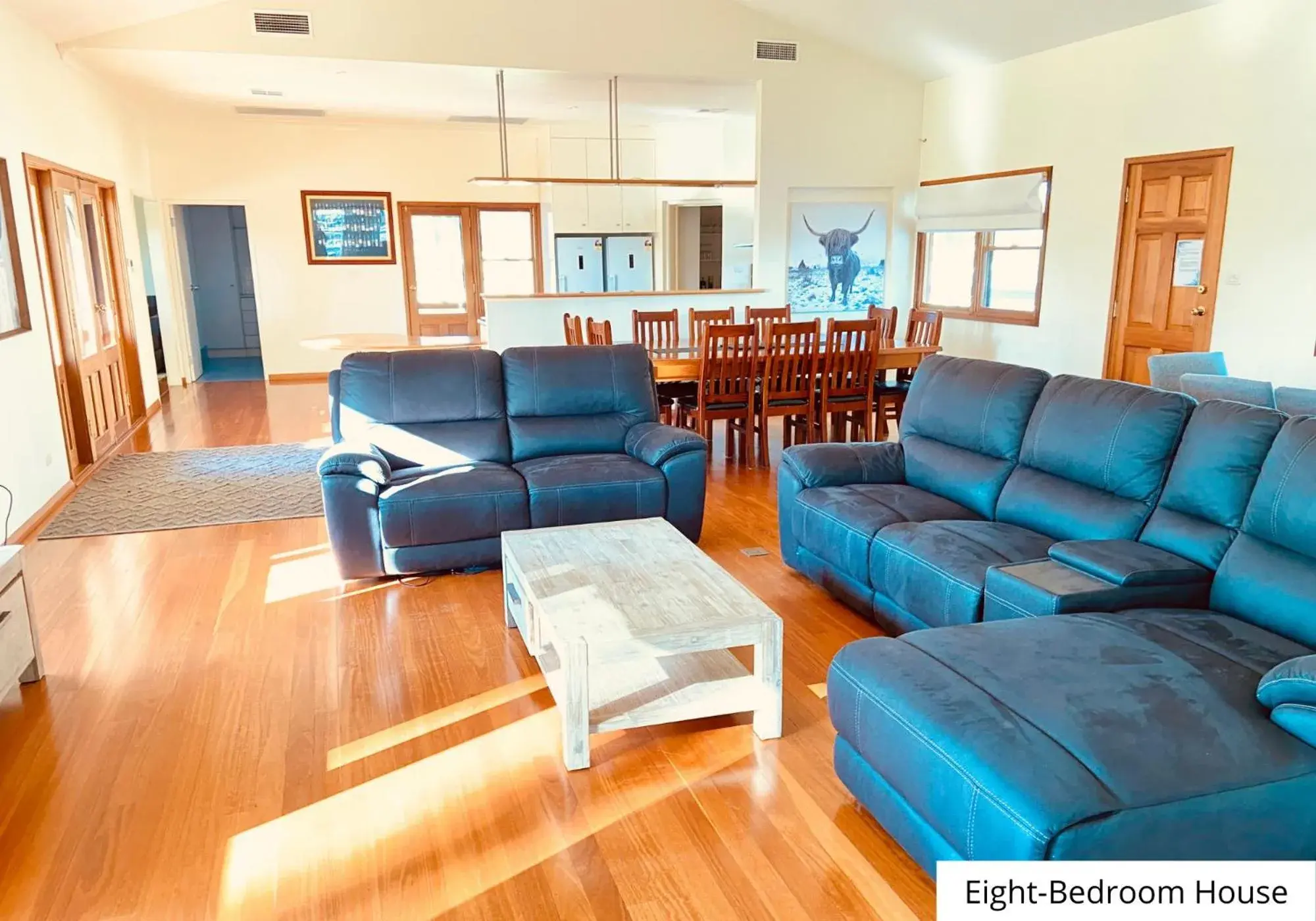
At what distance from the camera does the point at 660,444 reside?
4191 mm

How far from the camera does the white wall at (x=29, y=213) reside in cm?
471

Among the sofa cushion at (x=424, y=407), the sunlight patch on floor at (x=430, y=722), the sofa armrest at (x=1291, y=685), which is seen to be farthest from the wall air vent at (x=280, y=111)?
the sofa armrest at (x=1291, y=685)

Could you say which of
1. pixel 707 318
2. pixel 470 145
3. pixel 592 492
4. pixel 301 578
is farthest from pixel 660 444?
pixel 470 145

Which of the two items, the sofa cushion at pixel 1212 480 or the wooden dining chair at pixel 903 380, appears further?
the wooden dining chair at pixel 903 380

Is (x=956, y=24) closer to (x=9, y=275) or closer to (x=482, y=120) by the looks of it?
(x=482, y=120)

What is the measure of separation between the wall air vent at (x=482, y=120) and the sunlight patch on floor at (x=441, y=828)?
8332mm

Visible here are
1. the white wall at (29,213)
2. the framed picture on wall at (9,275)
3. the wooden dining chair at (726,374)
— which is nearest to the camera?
the white wall at (29,213)

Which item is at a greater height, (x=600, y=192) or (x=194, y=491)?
(x=600, y=192)

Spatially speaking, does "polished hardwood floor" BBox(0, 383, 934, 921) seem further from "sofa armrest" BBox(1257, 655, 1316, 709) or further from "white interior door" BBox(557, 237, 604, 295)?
"white interior door" BBox(557, 237, 604, 295)

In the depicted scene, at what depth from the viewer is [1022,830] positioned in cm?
163

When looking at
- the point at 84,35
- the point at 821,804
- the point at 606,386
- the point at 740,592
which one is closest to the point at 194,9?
the point at 84,35

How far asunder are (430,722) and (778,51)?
269 inches

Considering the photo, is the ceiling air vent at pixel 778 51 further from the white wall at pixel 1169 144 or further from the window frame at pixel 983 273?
the window frame at pixel 983 273

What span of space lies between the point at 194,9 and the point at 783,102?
465 centimetres
